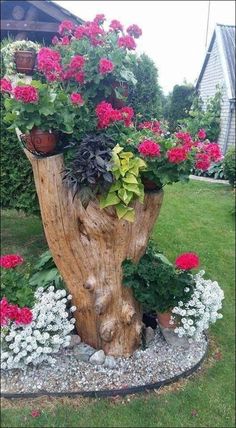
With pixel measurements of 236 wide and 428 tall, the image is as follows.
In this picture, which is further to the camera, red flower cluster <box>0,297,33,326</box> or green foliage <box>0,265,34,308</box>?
green foliage <box>0,265,34,308</box>

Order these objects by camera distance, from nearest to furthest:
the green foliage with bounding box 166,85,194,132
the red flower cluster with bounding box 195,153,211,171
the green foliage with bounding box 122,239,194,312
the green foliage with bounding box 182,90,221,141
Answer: the red flower cluster with bounding box 195,153,211,171, the green foliage with bounding box 122,239,194,312, the green foliage with bounding box 182,90,221,141, the green foliage with bounding box 166,85,194,132

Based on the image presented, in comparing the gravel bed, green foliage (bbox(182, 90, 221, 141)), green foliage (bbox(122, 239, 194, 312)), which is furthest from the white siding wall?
the gravel bed

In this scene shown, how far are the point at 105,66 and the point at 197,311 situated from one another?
7.74 ft

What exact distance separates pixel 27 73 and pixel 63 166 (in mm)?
1278

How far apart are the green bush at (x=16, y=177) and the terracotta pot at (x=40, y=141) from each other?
1.95 m

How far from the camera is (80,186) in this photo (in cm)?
304

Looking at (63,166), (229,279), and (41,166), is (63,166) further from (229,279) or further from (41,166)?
(229,279)

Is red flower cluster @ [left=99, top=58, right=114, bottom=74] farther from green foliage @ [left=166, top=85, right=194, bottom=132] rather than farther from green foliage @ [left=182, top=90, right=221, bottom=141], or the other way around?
green foliage @ [left=166, top=85, right=194, bottom=132]

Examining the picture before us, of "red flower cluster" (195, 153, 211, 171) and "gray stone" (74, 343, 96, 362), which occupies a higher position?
"red flower cluster" (195, 153, 211, 171)

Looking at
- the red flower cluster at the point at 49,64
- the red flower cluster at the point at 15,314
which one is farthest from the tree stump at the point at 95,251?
the red flower cluster at the point at 49,64

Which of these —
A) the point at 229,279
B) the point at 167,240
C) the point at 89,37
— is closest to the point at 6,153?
the point at 89,37

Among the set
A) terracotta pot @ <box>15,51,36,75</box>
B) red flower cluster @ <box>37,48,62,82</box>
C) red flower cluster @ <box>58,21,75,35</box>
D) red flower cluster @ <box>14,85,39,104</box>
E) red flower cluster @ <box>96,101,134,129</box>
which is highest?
red flower cluster @ <box>58,21,75,35</box>

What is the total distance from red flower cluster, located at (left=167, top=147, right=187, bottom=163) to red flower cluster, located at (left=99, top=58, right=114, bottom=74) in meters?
0.89

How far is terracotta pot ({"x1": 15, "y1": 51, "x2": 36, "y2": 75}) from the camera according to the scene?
3.63 m
